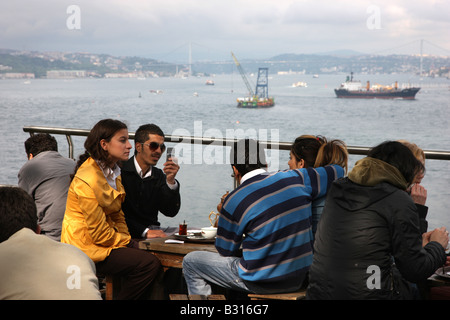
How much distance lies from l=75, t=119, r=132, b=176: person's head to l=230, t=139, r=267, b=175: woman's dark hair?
0.87 meters

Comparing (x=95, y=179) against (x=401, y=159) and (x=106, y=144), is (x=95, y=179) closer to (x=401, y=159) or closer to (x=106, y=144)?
(x=106, y=144)

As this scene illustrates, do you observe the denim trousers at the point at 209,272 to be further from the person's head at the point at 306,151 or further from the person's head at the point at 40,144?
the person's head at the point at 40,144

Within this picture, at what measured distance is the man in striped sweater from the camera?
115 inches

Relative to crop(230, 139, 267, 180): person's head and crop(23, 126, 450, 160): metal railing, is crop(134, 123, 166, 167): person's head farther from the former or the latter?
crop(230, 139, 267, 180): person's head

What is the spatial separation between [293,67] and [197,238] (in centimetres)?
12241

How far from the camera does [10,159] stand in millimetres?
50969

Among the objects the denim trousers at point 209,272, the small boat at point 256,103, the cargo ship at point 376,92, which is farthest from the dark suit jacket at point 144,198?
the cargo ship at point 376,92

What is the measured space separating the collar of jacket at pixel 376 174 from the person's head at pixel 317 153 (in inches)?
29.6

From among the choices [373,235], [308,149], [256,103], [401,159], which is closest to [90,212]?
[308,149]

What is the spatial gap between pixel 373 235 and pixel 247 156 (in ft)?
2.90

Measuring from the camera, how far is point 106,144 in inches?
145

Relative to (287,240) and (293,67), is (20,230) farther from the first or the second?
(293,67)

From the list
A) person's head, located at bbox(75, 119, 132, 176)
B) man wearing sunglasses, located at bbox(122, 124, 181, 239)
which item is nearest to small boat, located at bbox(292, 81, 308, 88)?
man wearing sunglasses, located at bbox(122, 124, 181, 239)

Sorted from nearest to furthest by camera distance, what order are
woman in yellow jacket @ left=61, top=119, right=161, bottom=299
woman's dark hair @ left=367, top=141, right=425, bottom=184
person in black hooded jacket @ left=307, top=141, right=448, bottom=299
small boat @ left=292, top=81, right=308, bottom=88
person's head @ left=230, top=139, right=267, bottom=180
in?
person in black hooded jacket @ left=307, top=141, right=448, bottom=299 < woman's dark hair @ left=367, top=141, right=425, bottom=184 < person's head @ left=230, top=139, right=267, bottom=180 < woman in yellow jacket @ left=61, top=119, right=161, bottom=299 < small boat @ left=292, top=81, right=308, bottom=88
